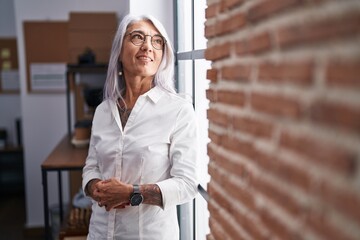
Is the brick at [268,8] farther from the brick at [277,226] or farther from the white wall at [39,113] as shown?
the white wall at [39,113]

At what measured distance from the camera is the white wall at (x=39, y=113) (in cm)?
357

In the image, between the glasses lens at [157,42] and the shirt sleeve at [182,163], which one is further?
the glasses lens at [157,42]

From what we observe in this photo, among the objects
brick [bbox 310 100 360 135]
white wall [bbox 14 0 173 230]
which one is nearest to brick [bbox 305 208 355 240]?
brick [bbox 310 100 360 135]

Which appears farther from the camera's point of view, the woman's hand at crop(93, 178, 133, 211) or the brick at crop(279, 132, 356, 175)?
the woman's hand at crop(93, 178, 133, 211)

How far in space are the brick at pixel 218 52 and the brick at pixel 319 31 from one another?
331mm

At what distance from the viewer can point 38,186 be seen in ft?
12.6

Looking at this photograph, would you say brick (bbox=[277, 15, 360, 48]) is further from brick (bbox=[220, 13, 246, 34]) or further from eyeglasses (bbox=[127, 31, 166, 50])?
eyeglasses (bbox=[127, 31, 166, 50])

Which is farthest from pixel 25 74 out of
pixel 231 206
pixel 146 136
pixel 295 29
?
pixel 295 29

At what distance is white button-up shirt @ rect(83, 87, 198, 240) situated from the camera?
4.88 feet

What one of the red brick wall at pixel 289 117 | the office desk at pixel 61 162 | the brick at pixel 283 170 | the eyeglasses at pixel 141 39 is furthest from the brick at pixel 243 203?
the office desk at pixel 61 162

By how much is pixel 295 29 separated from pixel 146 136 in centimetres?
92

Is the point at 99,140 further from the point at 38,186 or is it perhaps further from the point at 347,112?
the point at 38,186

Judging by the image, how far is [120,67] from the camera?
1.76 meters

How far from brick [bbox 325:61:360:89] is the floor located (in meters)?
3.83
